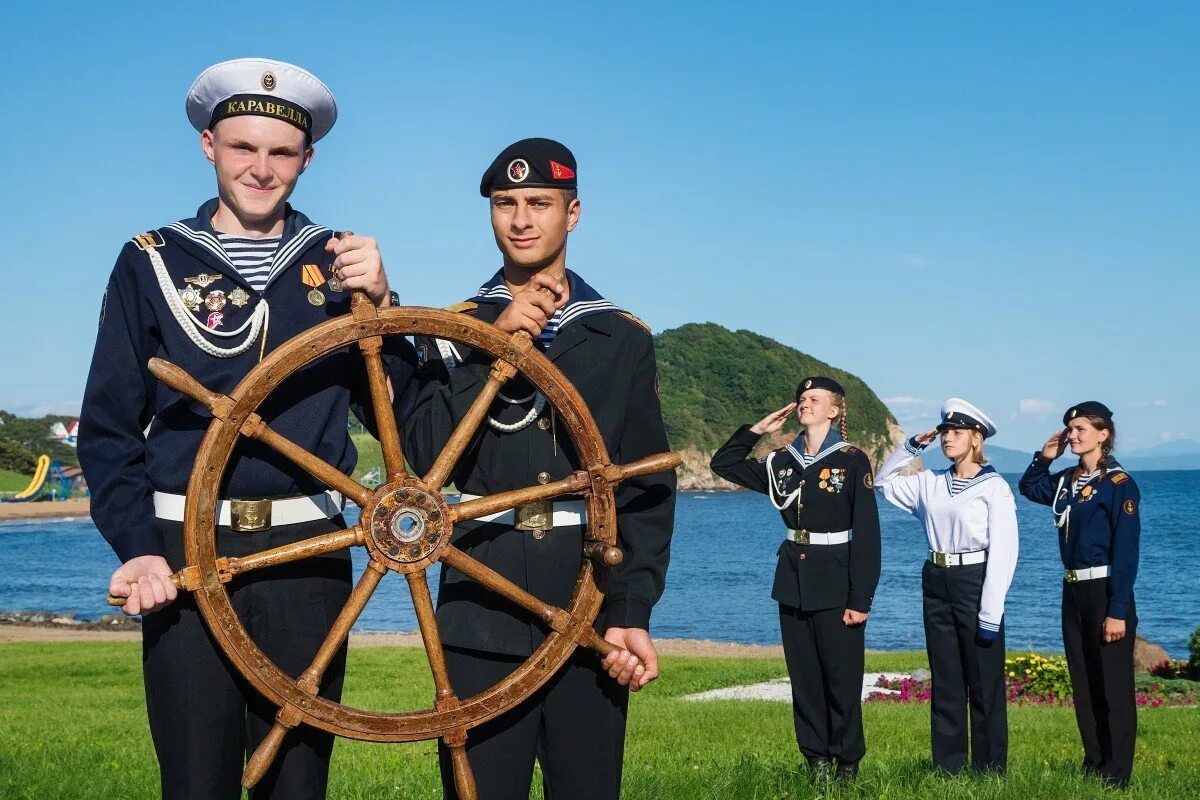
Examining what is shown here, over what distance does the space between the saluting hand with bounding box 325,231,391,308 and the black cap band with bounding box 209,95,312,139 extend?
344 millimetres

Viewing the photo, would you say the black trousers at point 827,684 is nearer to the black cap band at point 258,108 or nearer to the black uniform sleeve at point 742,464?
the black uniform sleeve at point 742,464

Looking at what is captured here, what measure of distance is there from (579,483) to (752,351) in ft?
489

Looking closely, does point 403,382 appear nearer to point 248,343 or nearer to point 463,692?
point 248,343

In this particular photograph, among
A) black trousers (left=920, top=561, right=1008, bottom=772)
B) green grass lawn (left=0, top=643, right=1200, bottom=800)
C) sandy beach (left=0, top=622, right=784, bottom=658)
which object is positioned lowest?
sandy beach (left=0, top=622, right=784, bottom=658)

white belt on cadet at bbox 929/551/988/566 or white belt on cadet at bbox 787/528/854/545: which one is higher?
white belt on cadet at bbox 787/528/854/545

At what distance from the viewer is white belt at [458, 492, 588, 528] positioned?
307 centimetres

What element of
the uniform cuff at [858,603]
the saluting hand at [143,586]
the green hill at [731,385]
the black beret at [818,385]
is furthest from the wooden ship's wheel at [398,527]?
the green hill at [731,385]

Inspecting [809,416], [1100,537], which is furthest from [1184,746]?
[809,416]

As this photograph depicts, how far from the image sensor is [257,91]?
2.93 metres

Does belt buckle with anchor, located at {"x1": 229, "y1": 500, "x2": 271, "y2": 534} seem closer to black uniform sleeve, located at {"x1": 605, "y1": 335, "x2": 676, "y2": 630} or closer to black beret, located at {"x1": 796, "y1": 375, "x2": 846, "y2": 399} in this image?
black uniform sleeve, located at {"x1": 605, "y1": 335, "x2": 676, "y2": 630}

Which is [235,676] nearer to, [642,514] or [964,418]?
[642,514]

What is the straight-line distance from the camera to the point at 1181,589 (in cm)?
4478

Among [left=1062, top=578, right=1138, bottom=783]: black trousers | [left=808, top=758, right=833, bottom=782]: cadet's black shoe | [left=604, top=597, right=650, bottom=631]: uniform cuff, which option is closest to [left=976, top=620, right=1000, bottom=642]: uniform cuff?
[left=1062, top=578, right=1138, bottom=783]: black trousers

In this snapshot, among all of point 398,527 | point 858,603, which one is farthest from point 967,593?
point 398,527
